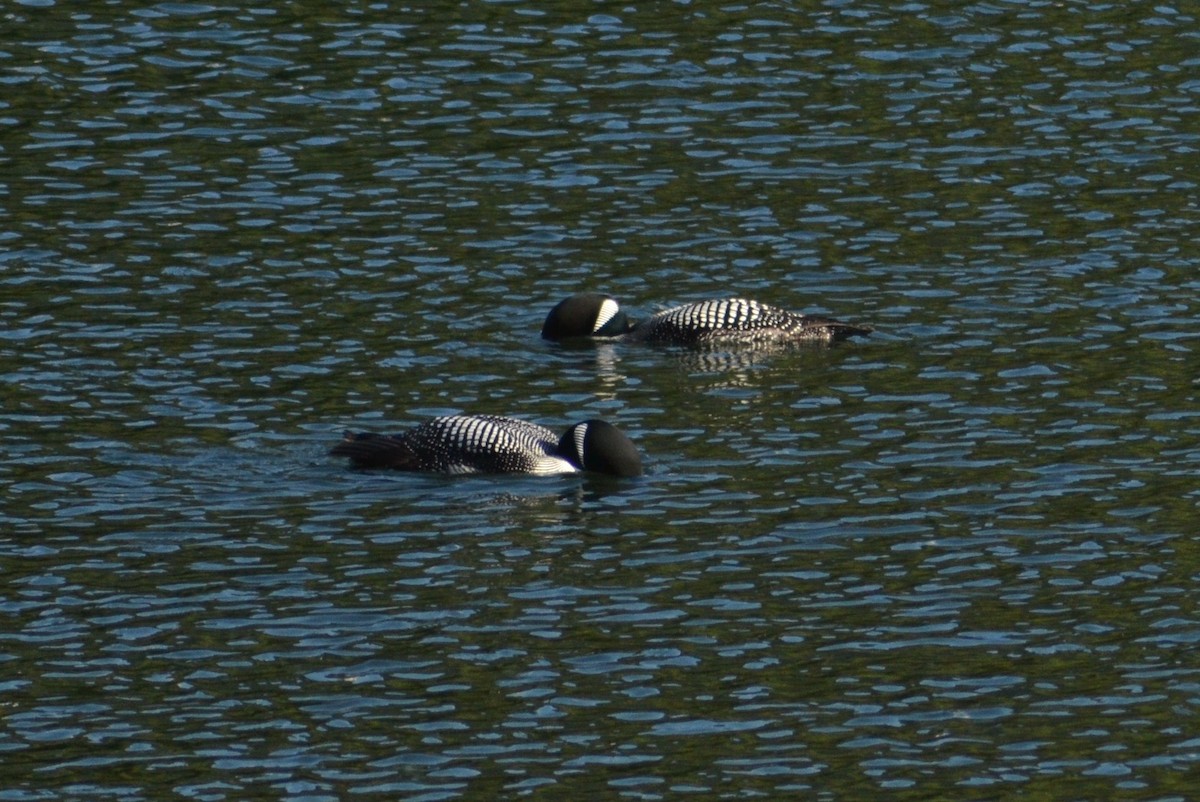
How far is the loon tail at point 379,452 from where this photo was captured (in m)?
20.1

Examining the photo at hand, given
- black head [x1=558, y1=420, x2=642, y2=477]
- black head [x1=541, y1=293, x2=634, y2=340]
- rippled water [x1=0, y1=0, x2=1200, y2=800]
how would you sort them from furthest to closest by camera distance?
1. black head [x1=541, y1=293, x2=634, y2=340]
2. black head [x1=558, y1=420, x2=642, y2=477]
3. rippled water [x1=0, y1=0, x2=1200, y2=800]

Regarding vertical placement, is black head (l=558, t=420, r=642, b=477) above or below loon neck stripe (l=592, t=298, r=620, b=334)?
below

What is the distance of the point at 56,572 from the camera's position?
17.8 m

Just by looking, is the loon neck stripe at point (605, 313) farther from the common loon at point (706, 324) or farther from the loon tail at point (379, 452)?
the loon tail at point (379, 452)

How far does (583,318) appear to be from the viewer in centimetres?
2398

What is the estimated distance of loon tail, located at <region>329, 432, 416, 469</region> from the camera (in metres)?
20.1

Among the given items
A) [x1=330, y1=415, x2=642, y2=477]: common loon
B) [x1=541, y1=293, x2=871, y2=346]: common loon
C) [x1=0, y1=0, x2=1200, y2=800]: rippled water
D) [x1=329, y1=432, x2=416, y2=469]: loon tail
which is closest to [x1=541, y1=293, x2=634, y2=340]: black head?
[x1=541, y1=293, x2=871, y2=346]: common loon

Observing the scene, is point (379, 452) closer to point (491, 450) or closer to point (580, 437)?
point (491, 450)

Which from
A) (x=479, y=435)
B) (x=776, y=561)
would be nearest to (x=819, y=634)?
(x=776, y=561)

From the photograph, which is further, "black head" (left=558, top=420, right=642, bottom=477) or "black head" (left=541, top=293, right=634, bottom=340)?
"black head" (left=541, top=293, right=634, bottom=340)

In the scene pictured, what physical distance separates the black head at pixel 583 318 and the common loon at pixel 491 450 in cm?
382

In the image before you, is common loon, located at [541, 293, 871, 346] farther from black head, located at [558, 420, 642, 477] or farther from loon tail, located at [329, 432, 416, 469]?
loon tail, located at [329, 432, 416, 469]

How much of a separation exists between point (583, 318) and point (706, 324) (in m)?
1.14

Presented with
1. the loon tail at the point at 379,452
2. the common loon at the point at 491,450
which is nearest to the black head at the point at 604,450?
the common loon at the point at 491,450
